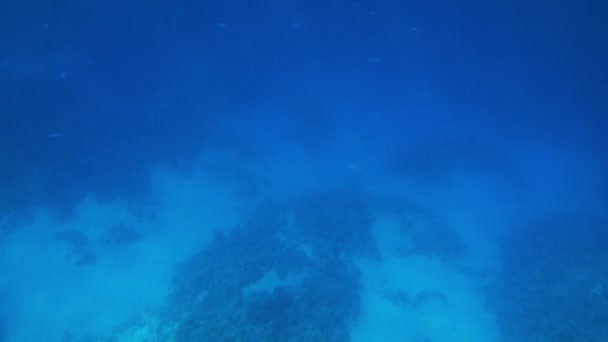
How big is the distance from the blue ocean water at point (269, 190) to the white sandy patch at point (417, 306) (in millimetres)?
108

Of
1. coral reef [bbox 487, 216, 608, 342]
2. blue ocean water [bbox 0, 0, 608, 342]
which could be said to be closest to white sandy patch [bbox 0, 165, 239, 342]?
blue ocean water [bbox 0, 0, 608, 342]

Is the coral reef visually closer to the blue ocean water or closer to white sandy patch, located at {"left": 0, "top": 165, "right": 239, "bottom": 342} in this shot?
the blue ocean water

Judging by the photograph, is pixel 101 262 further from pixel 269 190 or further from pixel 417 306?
pixel 417 306

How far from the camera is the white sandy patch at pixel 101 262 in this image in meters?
19.1

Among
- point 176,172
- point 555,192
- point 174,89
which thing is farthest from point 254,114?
point 555,192

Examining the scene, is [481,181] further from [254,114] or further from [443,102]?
[254,114]

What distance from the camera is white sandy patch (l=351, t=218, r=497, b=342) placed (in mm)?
18906

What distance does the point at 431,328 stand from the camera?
63.4 feet

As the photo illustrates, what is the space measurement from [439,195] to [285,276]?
671 inches

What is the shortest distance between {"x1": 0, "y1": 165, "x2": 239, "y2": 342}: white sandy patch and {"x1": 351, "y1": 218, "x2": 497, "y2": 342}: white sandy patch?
10.8 meters

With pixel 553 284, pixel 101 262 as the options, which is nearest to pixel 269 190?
pixel 101 262

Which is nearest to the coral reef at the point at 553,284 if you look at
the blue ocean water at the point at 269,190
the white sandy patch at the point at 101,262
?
the blue ocean water at the point at 269,190

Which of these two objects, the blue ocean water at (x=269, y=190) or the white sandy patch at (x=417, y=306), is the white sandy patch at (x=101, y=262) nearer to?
the blue ocean water at (x=269, y=190)

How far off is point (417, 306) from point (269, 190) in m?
13.9
